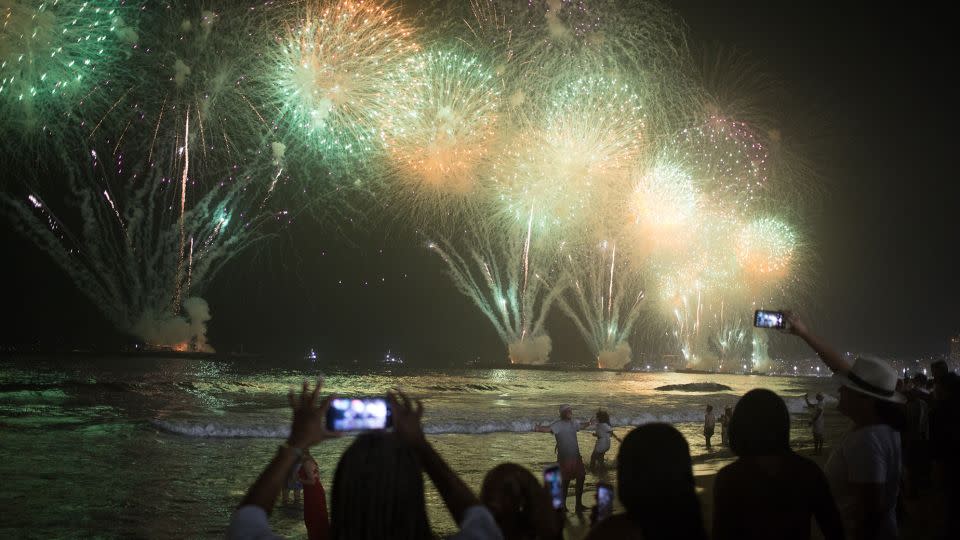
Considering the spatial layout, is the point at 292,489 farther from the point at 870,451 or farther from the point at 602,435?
the point at 870,451

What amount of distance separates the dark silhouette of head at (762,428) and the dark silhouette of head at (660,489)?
72 centimetres

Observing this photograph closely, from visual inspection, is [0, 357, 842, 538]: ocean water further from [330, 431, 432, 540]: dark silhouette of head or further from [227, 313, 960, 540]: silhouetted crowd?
[330, 431, 432, 540]: dark silhouette of head

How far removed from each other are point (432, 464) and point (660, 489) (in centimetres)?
73

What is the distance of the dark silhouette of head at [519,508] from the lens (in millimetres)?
3320

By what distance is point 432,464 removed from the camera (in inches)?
99.6


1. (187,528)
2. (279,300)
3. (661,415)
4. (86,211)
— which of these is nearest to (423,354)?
(279,300)

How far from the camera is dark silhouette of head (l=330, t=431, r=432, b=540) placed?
2145 mm

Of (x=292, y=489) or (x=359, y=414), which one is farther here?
(x=292, y=489)

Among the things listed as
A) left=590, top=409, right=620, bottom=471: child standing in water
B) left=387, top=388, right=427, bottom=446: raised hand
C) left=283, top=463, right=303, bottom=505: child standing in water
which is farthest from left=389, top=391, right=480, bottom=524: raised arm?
left=590, top=409, right=620, bottom=471: child standing in water

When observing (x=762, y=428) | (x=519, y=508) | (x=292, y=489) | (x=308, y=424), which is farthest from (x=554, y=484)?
(x=292, y=489)

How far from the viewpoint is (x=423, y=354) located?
162750 millimetres

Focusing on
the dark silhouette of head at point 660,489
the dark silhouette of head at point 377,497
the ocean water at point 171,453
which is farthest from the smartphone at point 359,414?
the ocean water at point 171,453

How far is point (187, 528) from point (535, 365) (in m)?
119

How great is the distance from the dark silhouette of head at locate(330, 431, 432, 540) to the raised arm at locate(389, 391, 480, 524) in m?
0.26
